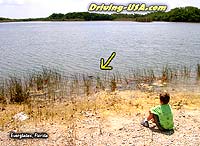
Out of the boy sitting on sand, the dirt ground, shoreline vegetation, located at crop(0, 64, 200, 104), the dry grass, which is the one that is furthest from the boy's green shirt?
shoreline vegetation, located at crop(0, 64, 200, 104)

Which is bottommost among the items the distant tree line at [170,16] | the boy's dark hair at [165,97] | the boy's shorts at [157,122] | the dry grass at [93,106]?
the dry grass at [93,106]

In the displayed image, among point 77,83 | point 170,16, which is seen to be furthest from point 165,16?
point 77,83

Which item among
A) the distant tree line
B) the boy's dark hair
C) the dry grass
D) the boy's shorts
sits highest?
the distant tree line

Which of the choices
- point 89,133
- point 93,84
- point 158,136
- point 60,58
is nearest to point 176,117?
point 158,136

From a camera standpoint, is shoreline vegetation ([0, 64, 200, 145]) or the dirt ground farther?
shoreline vegetation ([0, 64, 200, 145])

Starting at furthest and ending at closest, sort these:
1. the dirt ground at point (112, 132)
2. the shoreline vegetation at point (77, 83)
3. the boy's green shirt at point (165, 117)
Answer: the shoreline vegetation at point (77, 83) < the boy's green shirt at point (165, 117) < the dirt ground at point (112, 132)

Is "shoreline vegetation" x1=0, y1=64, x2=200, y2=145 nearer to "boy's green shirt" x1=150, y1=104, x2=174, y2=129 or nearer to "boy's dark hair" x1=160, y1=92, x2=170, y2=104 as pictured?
"boy's green shirt" x1=150, y1=104, x2=174, y2=129

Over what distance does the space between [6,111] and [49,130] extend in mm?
2871

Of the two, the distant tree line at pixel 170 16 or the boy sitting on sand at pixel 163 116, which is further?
the distant tree line at pixel 170 16

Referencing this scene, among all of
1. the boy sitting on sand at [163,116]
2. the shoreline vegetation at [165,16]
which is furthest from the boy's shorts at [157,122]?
the shoreline vegetation at [165,16]

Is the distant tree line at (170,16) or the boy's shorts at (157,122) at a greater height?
the distant tree line at (170,16)

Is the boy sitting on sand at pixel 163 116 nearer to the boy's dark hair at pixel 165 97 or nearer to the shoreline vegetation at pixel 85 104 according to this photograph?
the boy's dark hair at pixel 165 97

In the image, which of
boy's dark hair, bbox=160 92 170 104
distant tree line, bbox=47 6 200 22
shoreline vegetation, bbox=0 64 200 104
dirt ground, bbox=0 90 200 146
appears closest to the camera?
dirt ground, bbox=0 90 200 146

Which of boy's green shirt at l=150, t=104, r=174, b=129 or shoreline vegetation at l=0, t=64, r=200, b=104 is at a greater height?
boy's green shirt at l=150, t=104, r=174, b=129
